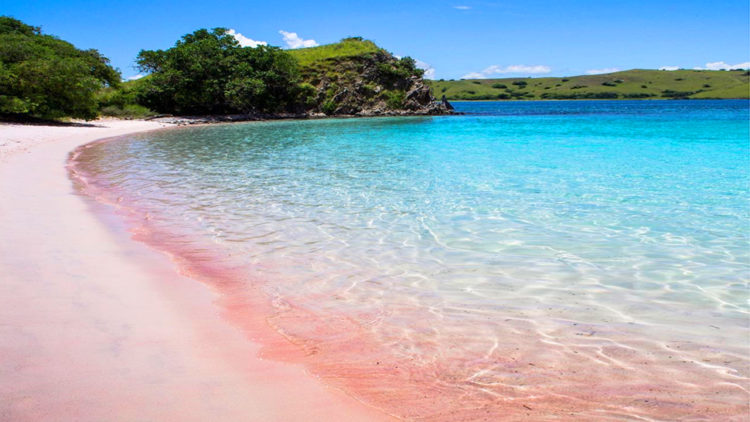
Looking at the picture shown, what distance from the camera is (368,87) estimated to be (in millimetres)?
64875

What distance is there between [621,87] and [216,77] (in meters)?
142

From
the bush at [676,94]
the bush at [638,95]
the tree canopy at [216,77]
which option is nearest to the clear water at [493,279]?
the tree canopy at [216,77]

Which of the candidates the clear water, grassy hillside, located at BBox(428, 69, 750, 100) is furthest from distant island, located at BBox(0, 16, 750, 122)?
grassy hillside, located at BBox(428, 69, 750, 100)

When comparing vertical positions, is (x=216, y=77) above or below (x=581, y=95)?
below

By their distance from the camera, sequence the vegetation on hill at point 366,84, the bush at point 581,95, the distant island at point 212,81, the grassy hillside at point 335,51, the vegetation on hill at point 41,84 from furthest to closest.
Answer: the bush at point 581,95, the grassy hillside at point 335,51, the vegetation on hill at point 366,84, the distant island at point 212,81, the vegetation on hill at point 41,84

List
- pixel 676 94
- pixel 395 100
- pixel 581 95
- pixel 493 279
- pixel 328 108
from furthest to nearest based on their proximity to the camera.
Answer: pixel 581 95
pixel 676 94
pixel 395 100
pixel 328 108
pixel 493 279

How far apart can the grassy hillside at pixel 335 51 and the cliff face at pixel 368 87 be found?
83 centimetres

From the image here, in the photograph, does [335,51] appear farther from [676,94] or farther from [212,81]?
[676,94]

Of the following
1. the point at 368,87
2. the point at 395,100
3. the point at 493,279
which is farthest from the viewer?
the point at 395,100

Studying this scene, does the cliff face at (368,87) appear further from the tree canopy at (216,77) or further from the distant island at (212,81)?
the tree canopy at (216,77)

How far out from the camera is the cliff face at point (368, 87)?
208 feet

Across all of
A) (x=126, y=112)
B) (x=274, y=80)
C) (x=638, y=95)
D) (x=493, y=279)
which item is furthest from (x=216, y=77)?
(x=638, y=95)

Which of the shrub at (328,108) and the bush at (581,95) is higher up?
the bush at (581,95)

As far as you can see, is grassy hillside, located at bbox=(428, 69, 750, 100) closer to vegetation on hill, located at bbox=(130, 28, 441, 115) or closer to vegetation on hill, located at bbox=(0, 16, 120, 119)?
vegetation on hill, located at bbox=(130, 28, 441, 115)
